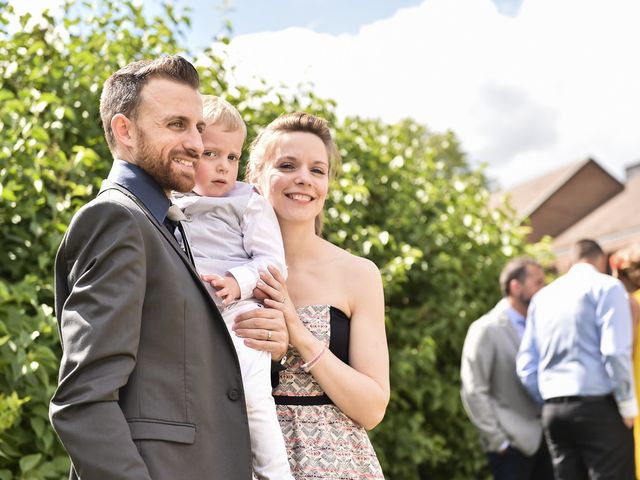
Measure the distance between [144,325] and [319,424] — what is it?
95 centimetres

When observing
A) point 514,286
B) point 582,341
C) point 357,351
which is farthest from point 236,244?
point 514,286

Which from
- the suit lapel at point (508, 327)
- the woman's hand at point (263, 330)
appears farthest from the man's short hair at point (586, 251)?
the woman's hand at point (263, 330)

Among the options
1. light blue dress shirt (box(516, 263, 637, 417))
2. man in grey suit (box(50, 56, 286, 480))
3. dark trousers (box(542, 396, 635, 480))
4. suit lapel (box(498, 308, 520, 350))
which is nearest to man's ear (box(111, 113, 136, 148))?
man in grey suit (box(50, 56, 286, 480))

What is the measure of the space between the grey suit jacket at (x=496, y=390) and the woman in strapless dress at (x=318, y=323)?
127 inches

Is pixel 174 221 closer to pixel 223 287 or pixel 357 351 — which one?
pixel 223 287

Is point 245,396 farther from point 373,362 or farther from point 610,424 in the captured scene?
point 610,424

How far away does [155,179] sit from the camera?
6.80 ft

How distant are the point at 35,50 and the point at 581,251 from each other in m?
3.86

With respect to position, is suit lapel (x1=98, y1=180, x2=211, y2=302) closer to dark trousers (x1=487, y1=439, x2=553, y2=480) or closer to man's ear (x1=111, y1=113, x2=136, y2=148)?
man's ear (x1=111, y1=113, x2=136, y2=148)

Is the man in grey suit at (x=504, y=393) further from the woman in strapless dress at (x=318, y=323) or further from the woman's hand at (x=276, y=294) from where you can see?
the woman's hand at (x=276, y=294)

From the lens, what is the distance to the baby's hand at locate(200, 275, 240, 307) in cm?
230

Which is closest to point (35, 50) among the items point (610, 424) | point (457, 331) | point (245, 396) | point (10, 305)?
point (10, 305)

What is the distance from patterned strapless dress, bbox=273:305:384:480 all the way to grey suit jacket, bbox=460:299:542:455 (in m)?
3.29

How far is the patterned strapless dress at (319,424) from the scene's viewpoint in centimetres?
261
